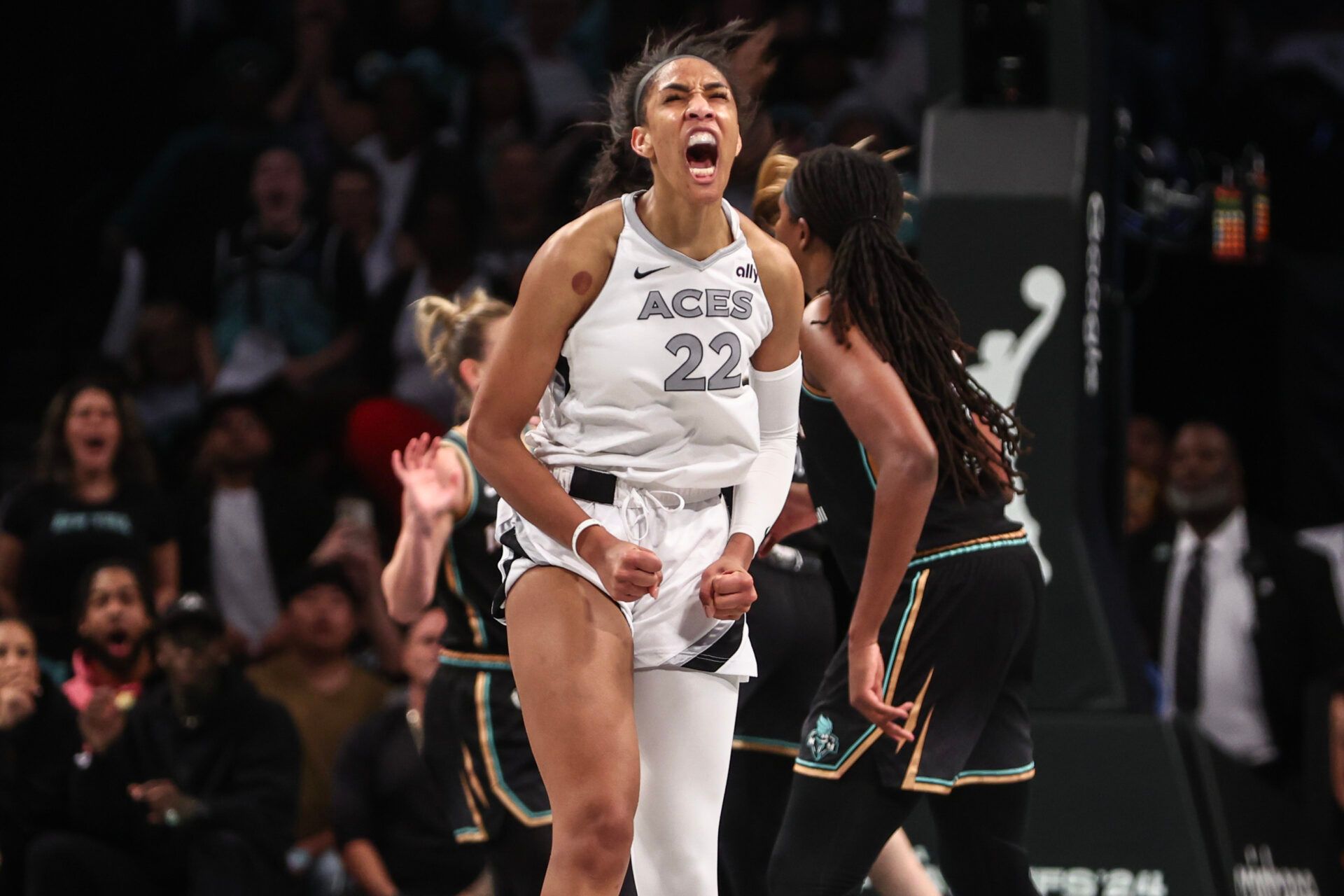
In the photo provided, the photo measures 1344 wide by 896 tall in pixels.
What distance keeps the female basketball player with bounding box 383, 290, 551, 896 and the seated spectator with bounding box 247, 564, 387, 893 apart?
2657 mm

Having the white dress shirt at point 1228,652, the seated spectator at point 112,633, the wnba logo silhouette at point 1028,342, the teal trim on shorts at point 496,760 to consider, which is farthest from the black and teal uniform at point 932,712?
the white dress shirt at point 1228,652

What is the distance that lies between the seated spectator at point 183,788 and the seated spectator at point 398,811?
251 mm

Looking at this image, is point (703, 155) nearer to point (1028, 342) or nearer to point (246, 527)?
point (1028, 342)

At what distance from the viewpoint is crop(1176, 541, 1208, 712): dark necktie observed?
7832 mm

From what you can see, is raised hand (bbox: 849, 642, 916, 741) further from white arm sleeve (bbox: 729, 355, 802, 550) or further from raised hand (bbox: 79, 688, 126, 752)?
raised hand (bbox: 79, 688, 126, 752)

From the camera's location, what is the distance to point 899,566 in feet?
12.9

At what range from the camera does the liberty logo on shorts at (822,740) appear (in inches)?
158

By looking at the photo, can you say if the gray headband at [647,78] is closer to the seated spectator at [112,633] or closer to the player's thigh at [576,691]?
the player's thigh at [576,691]

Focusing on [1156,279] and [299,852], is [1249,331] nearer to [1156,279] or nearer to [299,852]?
[1156,279]

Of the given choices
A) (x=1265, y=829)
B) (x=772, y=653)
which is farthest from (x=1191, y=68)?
(x=772, y=653)

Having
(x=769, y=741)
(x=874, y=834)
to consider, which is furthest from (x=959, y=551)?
(x=769, y=741)

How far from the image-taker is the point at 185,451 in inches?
335

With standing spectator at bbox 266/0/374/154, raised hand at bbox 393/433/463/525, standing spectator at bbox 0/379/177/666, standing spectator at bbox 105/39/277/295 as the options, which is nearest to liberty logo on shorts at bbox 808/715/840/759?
raised hand at bbox 393/433/463/525

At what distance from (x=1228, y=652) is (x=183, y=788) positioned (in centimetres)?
389
